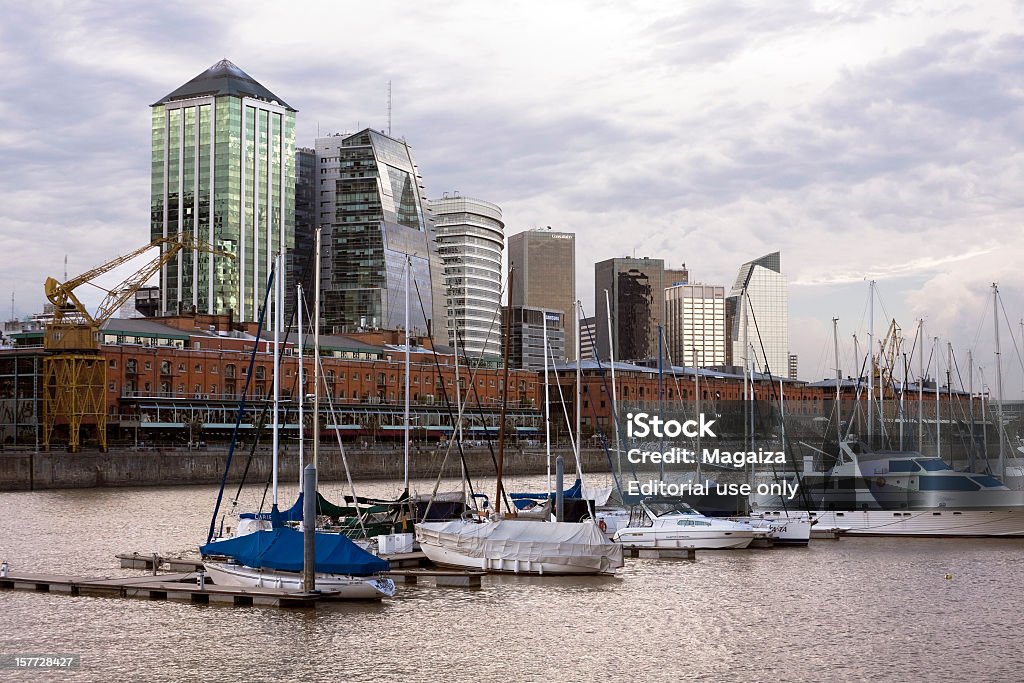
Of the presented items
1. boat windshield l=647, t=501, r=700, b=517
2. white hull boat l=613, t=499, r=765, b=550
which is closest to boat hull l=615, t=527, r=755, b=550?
white hull boat l=613, t=499, r=765, b=550

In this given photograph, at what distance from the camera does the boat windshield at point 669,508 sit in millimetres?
57750

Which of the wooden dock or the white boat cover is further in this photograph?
the white boat cover

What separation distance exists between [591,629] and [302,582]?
8287 millimetres

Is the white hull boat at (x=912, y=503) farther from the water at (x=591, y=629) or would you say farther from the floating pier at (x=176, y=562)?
the floating pier at (x=176, y=562)

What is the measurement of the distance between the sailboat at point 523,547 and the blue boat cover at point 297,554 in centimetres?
780

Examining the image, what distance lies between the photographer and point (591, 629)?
114 ft

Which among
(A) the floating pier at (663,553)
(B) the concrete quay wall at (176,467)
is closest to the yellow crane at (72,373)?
(B) the concrete quay wall at (176,467)

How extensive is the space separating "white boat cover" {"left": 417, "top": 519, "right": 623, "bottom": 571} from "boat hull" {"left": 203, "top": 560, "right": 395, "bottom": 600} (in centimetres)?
809

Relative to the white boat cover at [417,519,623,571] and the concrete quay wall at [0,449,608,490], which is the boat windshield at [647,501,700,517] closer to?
the white boat cover at [417,519,623,571]

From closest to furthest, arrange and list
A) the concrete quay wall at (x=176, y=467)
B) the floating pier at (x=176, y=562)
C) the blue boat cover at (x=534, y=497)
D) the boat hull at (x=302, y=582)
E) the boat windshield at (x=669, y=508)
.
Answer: the boat hull at (x=302, y=582) < the floating pier at (x=176, y=562) < the boat windshield at (x=669, y=508) < the blue boat cover at (x=534, y=497) < the concrete quay wall at (x=176, y=467)

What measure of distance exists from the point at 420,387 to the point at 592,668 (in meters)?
131

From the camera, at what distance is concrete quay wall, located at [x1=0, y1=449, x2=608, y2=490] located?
96938mm

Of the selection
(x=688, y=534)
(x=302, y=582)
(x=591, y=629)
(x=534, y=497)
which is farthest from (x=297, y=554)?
(x=534, y=497)

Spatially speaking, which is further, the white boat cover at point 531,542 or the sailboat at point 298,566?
the white boat cover at point 531,542
